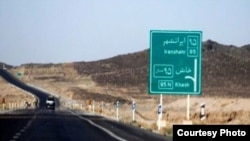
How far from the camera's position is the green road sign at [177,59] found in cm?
3644

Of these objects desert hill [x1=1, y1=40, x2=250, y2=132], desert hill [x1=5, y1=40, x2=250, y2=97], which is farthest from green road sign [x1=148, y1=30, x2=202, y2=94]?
desert hill [x1=5, y1=40, x2=250, y2=97]

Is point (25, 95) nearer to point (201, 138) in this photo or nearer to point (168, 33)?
point (168, 33)

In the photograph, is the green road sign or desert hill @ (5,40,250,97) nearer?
the green road sign

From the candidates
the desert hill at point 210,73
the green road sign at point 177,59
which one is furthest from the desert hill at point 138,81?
the green road sign at point 177,59

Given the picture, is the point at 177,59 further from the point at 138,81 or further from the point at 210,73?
the point at 138,81

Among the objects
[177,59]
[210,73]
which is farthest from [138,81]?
[177,59]

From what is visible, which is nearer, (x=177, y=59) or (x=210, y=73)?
(x=177, y=59)

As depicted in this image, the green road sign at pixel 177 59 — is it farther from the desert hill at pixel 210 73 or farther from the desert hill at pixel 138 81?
the desert hill at pixel 210 73

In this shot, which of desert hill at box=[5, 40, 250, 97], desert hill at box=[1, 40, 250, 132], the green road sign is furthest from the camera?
desert hill at box=[5, 40, 250, 97]

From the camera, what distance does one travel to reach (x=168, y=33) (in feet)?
120

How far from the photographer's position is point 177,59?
36.5 m

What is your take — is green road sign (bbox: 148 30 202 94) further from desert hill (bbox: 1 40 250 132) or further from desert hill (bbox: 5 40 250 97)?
desert hill (bbox: 5 40 250 97)

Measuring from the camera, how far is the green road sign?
36.4 metres

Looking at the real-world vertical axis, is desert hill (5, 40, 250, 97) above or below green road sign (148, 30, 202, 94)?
above
